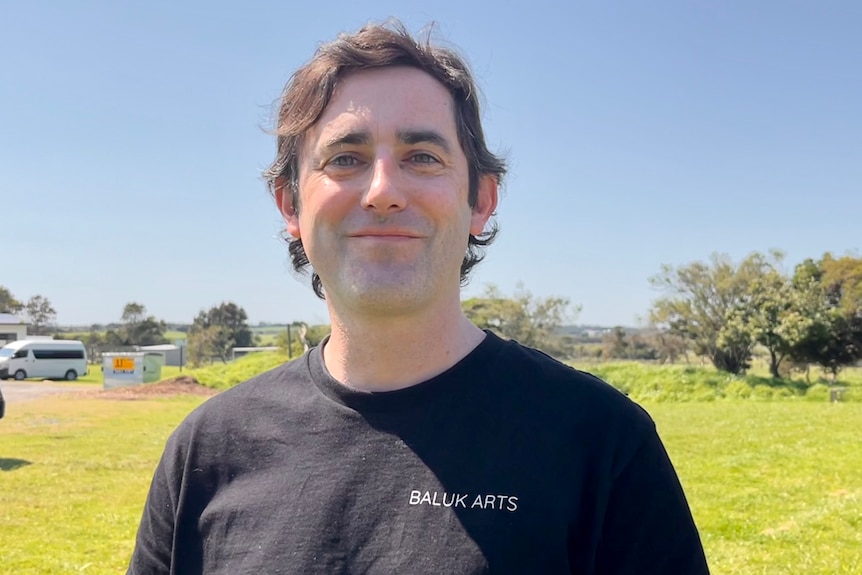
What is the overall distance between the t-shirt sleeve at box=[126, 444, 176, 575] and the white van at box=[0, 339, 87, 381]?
39.5m

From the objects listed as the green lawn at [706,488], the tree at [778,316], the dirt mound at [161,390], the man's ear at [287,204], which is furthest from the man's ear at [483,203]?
the tree at [778,316]

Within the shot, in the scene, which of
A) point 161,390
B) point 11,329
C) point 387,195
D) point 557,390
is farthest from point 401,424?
point 11,329

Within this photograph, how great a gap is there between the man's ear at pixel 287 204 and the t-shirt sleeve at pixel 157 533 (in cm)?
68

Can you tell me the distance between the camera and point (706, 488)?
353 inches

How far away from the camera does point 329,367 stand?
1798mm

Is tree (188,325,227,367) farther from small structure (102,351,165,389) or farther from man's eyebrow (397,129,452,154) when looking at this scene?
man's eyebrow (397,129,452,154)

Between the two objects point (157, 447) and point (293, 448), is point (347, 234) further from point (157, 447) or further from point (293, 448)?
point (157, 447)

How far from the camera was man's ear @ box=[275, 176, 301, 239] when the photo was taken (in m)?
1.96

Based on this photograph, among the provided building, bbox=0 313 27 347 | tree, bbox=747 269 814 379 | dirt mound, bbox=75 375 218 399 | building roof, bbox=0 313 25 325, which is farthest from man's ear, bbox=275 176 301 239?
building roof, bbox=0 313 25 325

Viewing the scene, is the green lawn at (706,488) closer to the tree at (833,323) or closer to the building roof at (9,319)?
the tree at (833,323)

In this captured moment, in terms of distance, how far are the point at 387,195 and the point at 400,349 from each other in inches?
13.7

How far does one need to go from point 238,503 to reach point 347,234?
65cm

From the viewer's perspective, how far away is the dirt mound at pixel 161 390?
27052 mm

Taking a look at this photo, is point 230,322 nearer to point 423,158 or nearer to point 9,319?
point 9,319
